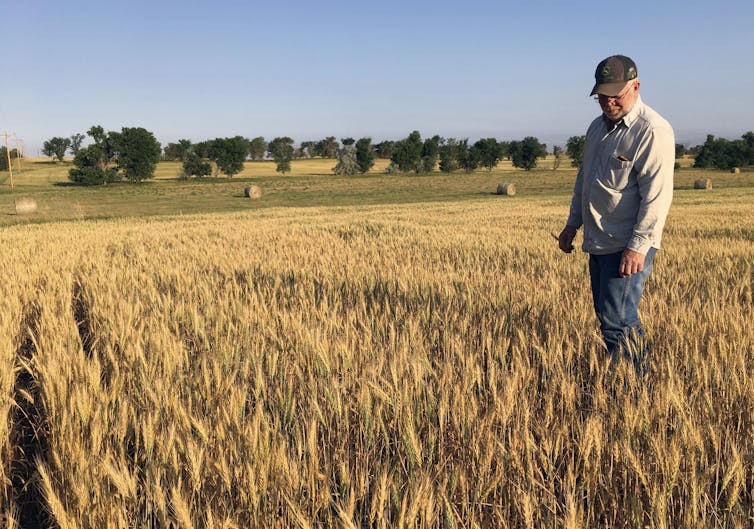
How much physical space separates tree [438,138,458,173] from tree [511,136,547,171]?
1084 centimetres

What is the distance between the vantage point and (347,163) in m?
88.6

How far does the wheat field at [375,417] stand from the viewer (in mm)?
1834

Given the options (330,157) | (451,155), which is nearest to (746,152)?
(451,155)

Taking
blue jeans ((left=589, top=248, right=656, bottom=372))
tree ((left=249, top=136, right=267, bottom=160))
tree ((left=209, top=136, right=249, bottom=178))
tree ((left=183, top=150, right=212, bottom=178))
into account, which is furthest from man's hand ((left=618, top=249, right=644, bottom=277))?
tree ((left=249, top=136, right=267, bottom=160))

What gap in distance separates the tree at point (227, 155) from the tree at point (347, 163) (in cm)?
1591

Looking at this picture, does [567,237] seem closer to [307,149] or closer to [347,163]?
[347,163]

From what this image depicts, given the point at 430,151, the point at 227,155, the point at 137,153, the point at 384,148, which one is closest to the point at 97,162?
the point at 137,153

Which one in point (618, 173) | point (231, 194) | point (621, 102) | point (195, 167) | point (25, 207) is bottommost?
point (25, 207)

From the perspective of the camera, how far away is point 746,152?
→ 3403 inches

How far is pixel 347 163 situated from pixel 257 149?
59.8 metres

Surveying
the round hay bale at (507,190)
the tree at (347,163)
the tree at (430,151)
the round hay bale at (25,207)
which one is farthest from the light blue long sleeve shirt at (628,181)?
the tree at (430,151)

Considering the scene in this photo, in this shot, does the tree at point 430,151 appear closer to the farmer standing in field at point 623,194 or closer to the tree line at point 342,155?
the tree line at point 342,155

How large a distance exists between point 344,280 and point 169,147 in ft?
410

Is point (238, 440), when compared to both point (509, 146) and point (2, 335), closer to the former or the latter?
point (2, 335)
